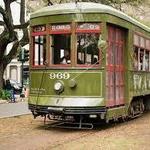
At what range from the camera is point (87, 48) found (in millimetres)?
15883

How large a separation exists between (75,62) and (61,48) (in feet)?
2.05

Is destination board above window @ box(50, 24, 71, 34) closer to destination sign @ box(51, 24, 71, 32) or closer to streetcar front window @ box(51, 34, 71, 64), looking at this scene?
destination sign @ box(51, 24, 71, 32)

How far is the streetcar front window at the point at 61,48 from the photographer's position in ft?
52.2

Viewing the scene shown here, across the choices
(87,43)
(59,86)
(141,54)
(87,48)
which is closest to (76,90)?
(59,86)

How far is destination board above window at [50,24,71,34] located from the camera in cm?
1575

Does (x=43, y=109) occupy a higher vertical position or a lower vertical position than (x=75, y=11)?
lower

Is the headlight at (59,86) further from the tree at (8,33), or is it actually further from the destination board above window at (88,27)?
the tree at (8,33)

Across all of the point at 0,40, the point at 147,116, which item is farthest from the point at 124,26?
the point at 0,40

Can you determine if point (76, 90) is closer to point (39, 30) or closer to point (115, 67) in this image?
point (115, 67)

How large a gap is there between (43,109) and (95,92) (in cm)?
154

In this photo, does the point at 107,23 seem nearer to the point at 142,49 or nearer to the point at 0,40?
the point at 142,49

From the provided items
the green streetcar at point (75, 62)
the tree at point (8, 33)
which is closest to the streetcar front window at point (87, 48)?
the green streetcar at point (75, 62)

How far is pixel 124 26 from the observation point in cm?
1720

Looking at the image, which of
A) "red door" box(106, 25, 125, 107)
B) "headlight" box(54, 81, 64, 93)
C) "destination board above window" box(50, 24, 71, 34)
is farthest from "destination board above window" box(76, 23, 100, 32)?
"headlight" box(54, 81, 64, 93)
